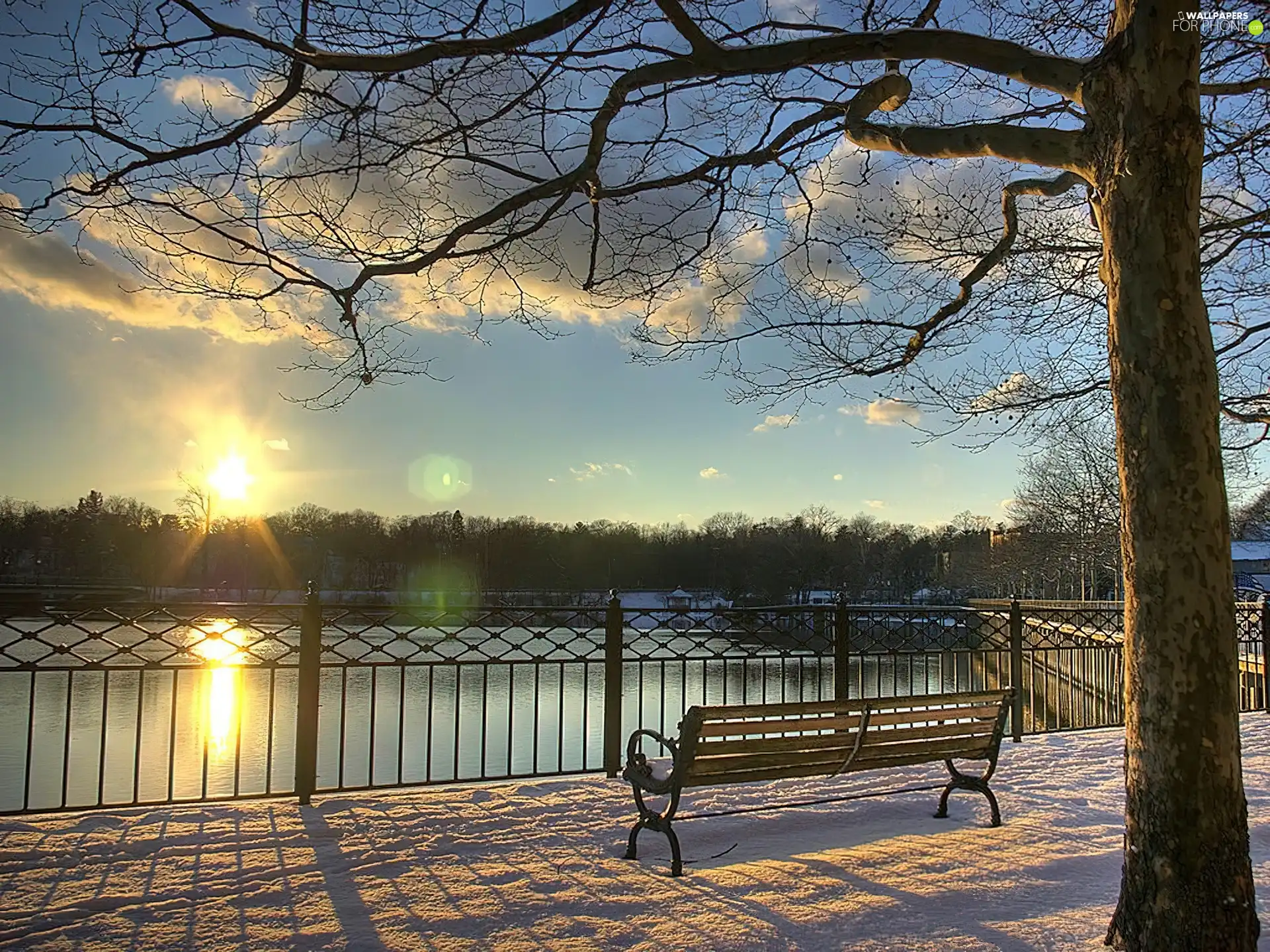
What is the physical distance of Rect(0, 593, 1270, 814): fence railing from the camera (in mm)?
5914

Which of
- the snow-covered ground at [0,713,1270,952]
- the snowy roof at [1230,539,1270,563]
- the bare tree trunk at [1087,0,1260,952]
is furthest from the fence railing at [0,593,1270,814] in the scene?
the snowy roof at [1230,539,1270,563]

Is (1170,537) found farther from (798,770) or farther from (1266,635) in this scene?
(1266,635)

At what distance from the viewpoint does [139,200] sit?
16.9ft

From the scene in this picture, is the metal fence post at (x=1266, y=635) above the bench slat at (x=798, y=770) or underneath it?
above

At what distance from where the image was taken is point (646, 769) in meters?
4.76

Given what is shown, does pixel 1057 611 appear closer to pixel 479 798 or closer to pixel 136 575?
pixel 479 798

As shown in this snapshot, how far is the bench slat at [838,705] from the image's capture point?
14.6 feet

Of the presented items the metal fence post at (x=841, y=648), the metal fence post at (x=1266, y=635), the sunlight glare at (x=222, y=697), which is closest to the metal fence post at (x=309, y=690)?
the sunlight glare at (x=222, y=697)

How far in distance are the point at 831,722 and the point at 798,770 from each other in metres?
0.33

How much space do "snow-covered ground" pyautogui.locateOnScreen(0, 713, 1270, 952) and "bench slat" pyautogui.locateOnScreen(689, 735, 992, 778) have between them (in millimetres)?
447

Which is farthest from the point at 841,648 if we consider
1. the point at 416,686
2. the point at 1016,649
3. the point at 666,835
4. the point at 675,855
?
the point at 416,686

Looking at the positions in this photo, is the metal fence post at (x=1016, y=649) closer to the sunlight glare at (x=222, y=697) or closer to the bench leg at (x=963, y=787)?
the bench leg at (x=963, y=787)

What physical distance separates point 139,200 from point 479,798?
4.25 metres

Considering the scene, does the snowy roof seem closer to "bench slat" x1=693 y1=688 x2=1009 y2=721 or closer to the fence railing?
the fence railing
